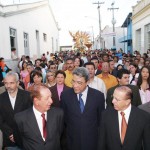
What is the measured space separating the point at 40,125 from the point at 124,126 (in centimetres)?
111

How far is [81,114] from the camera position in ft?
13.5

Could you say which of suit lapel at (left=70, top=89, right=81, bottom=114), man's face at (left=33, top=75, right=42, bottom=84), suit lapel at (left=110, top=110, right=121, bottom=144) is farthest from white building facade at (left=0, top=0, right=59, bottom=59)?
suit lapel at (left=110, top=110, right=121, bottom=144)

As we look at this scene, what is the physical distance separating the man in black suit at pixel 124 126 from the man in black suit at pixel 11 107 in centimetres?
142

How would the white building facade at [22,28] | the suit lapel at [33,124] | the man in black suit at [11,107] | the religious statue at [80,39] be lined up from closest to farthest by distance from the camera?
the suit lapel at [33,124] → the man in black suit at [11,107] → the white building facade at [22,28] → the religious statue at [80,39]

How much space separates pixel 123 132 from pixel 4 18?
13.3 meters

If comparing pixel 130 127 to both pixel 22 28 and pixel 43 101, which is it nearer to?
pixel 43 101

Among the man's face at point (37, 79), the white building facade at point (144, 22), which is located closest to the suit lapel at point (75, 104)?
the man's face at point (37, 79)

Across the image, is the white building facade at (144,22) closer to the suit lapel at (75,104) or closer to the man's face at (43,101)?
the suit lapel at (75,104)

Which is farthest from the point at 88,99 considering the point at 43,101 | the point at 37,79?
the point at 37,79

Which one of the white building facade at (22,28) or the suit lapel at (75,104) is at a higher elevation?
the white building facade at (22,28)

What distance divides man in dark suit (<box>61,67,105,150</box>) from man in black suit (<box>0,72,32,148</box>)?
28.9 inches

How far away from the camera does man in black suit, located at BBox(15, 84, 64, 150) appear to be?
3.29m

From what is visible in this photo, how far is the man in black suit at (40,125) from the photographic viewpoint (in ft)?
10.8

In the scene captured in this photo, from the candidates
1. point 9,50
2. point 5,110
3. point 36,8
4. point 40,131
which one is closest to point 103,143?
point 40,131
